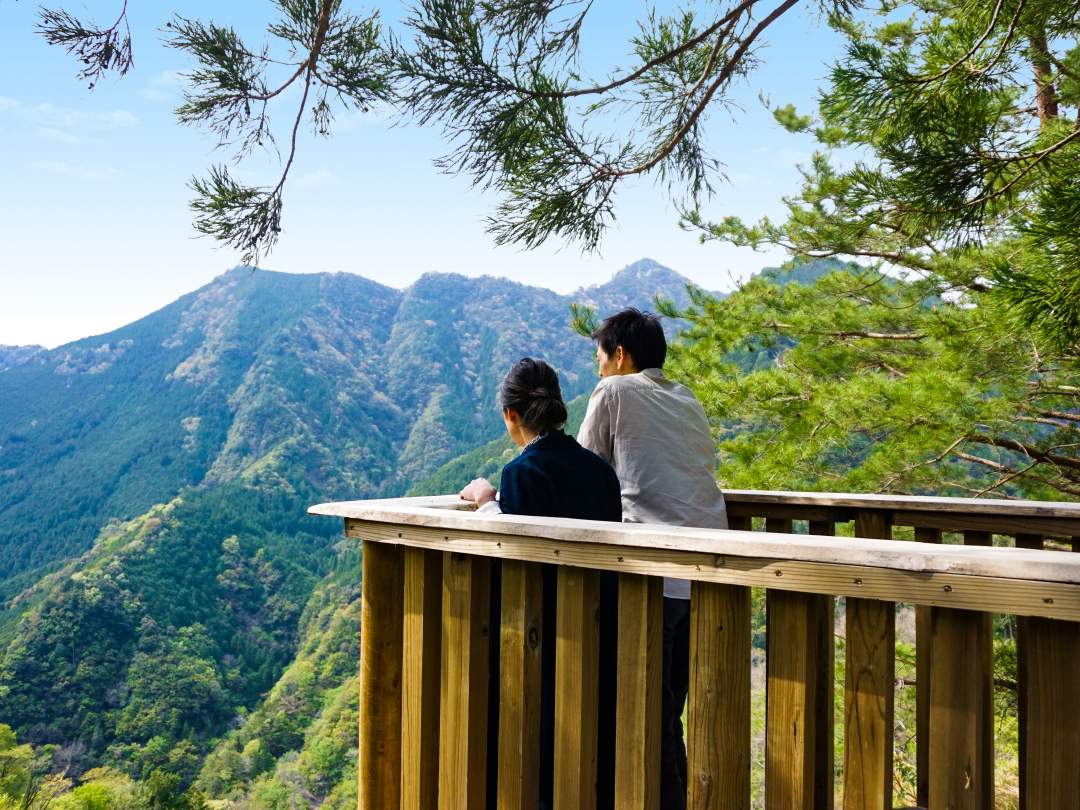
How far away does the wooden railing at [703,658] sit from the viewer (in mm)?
862

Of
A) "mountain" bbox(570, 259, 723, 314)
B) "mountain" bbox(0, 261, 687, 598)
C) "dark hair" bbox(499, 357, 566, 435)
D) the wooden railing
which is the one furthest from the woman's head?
"mountain" bbox(570, 259, 723, 314)

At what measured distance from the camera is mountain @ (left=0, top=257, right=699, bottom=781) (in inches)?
1551

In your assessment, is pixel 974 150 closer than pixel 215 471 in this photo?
Yes

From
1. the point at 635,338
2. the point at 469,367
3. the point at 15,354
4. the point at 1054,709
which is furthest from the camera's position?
the point at 469,367

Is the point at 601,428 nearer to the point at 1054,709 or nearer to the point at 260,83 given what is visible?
the point at 1054,709

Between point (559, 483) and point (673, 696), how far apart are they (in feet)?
1.87

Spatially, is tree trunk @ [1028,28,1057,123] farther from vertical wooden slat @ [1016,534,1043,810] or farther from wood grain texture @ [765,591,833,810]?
wood grain texture @ [765,591,833,810]

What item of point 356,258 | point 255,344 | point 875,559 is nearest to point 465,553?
point 875,559

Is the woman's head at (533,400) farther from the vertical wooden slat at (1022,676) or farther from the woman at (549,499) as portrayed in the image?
the vertical wooden slat at (1022,676)

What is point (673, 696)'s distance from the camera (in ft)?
5.52

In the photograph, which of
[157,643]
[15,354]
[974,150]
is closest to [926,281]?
[974,150]

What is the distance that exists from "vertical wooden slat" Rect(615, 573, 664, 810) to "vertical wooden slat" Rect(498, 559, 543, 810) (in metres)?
0.17

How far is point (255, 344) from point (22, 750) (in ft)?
206

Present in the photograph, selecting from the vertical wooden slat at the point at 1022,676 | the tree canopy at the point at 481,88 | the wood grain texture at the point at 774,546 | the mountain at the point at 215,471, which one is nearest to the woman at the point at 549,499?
the wood grain texture at the point at 774,546
